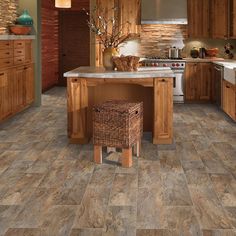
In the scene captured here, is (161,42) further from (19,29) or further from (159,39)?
(19,29)

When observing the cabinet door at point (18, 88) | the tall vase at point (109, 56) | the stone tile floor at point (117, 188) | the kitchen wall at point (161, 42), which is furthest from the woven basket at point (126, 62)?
the kitchen wall at point (161, 42)

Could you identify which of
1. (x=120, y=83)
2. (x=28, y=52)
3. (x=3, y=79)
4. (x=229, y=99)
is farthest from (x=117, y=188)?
(x=28, y=52)

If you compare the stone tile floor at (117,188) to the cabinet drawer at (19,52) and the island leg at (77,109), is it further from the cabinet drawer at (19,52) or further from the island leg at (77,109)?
the cabinet drawer at (19,52)

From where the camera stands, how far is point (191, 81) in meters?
8.59

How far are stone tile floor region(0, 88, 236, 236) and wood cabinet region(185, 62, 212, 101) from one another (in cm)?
286

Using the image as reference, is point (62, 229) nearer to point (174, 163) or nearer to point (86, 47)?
point (174, 163)

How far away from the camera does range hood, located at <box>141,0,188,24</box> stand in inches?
341

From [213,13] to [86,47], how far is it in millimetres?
4520

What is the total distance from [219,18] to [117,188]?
5.97m

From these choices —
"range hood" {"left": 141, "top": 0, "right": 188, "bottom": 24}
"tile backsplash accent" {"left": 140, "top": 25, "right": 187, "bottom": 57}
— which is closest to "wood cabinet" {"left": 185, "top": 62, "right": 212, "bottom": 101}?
"tile backsplash accent" {"left": 140, "top": 25, "right": 187, "bottom": 57}

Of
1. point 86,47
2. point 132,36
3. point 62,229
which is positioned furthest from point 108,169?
point 86,47

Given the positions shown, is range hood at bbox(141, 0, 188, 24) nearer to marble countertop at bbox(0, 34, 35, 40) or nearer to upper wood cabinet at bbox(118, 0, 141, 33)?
upper wood cabinet at bbox(118, 0, 141, 33)

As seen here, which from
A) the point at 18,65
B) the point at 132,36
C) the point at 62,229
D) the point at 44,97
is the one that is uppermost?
the point at 132,36

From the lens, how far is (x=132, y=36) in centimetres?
884
